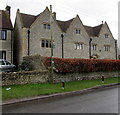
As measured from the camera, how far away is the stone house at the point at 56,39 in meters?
26.2

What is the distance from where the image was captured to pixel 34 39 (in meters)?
26.3

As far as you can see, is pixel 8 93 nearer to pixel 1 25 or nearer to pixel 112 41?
pixel 1 25

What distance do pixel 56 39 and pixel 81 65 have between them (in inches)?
407

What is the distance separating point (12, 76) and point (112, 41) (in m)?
29.5

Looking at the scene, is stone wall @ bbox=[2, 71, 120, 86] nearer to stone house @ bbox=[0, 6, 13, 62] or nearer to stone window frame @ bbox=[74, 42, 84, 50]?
stone window frame @ bbox=[74, 42, 84, 50]

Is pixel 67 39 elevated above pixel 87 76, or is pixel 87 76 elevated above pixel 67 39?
pixel 67 39

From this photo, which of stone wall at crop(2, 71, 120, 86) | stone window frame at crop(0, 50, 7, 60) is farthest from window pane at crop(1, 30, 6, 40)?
stone wall at crop(2, 71, 120, 86)

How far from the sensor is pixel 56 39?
94.1ft

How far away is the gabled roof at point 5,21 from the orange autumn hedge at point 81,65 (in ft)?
37.6

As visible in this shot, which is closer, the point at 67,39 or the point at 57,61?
the point at 57,61


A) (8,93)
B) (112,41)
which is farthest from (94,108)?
(112,41)

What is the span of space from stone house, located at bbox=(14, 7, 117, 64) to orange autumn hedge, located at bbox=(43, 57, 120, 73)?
21.1 ft

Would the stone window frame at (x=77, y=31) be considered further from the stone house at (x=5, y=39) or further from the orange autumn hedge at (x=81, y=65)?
the stone house at (x=5, y=39)

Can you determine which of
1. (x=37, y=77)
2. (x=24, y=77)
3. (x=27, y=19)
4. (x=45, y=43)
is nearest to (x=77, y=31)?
(x=45, y=43)
